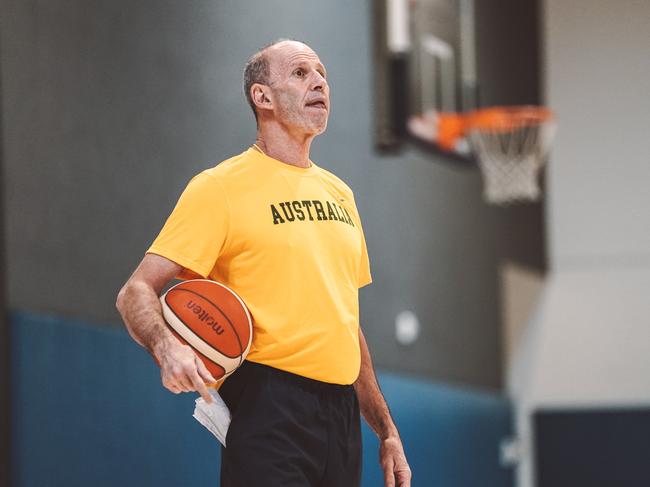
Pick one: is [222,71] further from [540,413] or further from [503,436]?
[540,413]

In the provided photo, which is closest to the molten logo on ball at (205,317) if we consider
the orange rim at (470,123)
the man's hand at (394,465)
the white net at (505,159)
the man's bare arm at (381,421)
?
the man's bare arm at (381,421)

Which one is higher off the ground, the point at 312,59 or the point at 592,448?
the point at 312,59

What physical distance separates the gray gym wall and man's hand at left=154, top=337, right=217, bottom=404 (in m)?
1.44

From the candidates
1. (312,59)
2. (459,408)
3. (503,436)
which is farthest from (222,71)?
(503,436)

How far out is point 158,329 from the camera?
286cm

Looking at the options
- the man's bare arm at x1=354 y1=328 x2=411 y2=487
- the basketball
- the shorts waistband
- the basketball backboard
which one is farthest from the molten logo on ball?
the basketball backboard

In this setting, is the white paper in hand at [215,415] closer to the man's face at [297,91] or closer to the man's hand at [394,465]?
the man's hand at [394,465]

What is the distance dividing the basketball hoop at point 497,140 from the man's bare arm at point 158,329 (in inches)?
207

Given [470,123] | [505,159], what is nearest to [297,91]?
[470,123]

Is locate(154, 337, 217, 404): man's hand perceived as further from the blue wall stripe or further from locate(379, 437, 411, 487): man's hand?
the blue wall stripe

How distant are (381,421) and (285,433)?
44cm

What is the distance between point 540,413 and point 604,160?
9.56ft

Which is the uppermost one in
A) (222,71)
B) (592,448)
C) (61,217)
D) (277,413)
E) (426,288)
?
(222,71)

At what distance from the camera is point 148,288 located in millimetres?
2963
